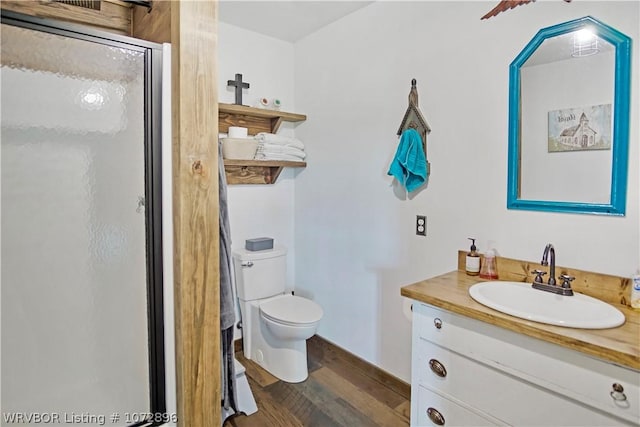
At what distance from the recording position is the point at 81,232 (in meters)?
1.26

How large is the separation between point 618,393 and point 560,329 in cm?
21

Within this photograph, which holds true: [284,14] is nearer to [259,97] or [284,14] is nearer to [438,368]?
[259,97]

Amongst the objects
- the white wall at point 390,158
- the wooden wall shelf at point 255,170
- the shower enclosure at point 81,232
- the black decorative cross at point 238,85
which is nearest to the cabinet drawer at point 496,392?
the white wall at point 390,158

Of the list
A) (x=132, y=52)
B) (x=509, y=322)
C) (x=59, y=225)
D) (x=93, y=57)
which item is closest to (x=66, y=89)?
(x=93, y=57)

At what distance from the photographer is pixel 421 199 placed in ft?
6.92

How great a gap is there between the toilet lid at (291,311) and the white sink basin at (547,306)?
1.06 metres

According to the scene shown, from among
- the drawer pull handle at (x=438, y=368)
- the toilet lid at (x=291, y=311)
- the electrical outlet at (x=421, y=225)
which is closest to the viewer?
the drawer pull handle at (x=438, y=368)

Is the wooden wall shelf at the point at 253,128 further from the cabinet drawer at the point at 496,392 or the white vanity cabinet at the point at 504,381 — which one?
the cabinet drawer at the point at 496,392

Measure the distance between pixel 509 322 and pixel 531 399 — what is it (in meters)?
0.27

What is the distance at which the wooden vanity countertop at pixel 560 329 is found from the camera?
1053 mm

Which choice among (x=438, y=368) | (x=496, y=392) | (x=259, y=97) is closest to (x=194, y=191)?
(x=438, y=368)

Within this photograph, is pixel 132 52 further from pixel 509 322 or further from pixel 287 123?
pixel 287 123

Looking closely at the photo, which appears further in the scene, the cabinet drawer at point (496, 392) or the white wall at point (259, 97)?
the white wall at point (259, 97)

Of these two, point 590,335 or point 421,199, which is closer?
point 590,335
